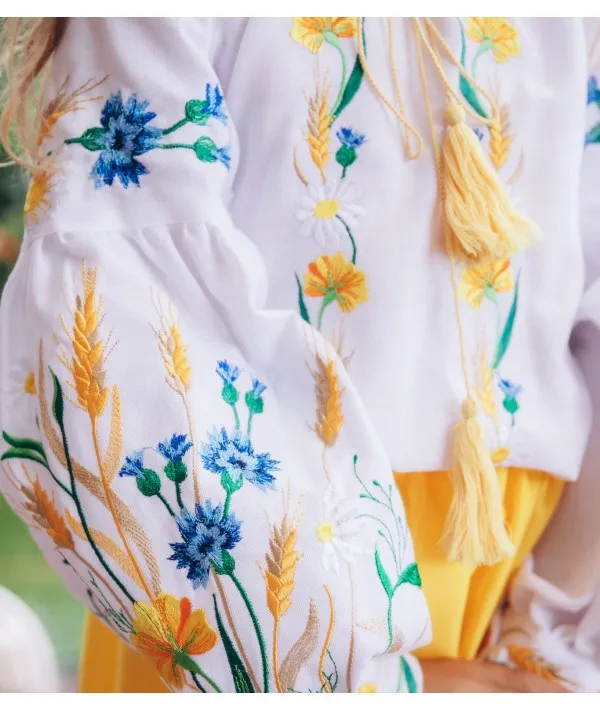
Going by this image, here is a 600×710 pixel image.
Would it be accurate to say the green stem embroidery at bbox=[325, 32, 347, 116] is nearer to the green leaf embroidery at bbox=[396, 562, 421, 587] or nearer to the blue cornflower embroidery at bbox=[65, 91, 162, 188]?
the blue cornflower embroidery at bbox=[65, 91, 162, 188]

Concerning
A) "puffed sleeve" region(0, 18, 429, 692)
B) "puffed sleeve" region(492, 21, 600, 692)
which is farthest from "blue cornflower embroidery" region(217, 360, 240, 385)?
"puffed sleeve" region(492, 21, 600, 692)

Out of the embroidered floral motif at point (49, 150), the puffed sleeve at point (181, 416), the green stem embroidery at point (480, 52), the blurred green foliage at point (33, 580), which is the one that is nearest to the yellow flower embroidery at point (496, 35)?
the green stem embroidery at point (480, 52)

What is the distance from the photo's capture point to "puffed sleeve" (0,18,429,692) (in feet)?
1.67

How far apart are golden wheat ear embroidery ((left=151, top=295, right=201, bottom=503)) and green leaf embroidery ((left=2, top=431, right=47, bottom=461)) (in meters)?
0.12

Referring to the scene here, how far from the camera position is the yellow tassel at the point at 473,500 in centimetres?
58

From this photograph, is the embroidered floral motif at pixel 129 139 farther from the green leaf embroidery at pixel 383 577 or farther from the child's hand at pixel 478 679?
A: the child's hand at pixel 478 679

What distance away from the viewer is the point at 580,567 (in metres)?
0.65

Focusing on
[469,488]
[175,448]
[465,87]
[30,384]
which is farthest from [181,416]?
[465,87]

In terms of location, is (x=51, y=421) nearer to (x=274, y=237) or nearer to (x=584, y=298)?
(x=274, y=237)

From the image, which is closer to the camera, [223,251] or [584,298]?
[223,251]
